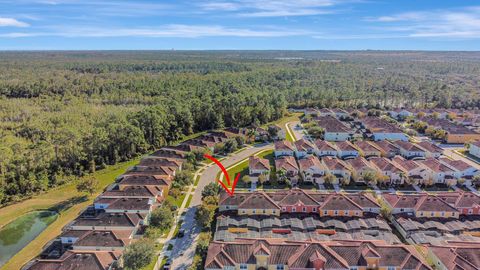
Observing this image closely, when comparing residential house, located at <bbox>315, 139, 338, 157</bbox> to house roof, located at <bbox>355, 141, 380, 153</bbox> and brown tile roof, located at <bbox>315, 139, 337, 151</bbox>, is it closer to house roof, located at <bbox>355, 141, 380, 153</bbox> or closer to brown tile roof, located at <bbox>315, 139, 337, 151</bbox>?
brown tile roof, located at <bbox>315, 139, 337, 151</bbox>

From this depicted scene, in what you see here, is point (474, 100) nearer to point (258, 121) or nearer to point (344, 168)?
point (258, 121)

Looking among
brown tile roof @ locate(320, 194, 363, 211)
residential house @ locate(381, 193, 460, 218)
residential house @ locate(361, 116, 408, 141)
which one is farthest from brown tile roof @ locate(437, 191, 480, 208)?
residential house @ locate(361, 116, 408, 141)

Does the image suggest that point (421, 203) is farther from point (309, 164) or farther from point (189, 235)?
point (189, 235)

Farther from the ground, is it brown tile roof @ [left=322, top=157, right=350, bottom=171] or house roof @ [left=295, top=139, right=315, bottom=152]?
house roof @ [left=295, top=139, right=315, bottom=152]

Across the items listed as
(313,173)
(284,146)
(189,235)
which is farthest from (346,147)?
(189,235)

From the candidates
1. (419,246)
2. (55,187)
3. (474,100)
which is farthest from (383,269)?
(474,100)

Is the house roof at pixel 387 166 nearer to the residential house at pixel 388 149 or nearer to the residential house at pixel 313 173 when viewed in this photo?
the residential house at pixel 388 149
